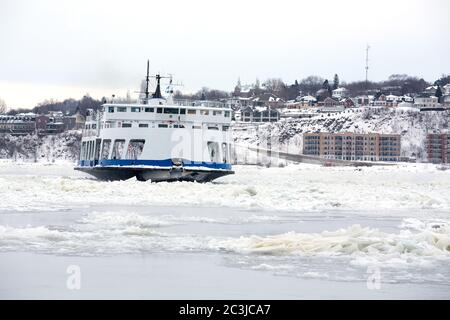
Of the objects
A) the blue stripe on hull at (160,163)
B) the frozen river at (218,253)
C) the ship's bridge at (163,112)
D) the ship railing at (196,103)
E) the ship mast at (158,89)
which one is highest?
the ship mast at (158,89)

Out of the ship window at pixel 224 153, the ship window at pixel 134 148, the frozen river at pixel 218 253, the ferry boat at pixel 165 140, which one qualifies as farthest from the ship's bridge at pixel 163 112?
the frozen river at pixel 218 253

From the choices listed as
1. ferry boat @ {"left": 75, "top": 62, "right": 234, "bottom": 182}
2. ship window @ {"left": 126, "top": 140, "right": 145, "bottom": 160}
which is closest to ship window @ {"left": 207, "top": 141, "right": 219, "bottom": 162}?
ferry boat @ {"left": 75, "top": 62, "right": 234, "bottom": 182}

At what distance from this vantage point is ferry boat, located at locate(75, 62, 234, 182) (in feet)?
178

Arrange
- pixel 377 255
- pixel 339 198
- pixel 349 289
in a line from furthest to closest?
pixel 339 198 → pixel 377 255 → pixel 349 289

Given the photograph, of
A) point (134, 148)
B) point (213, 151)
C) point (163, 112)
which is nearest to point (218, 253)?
point (163, 112)

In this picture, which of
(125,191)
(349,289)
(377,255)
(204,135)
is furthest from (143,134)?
(349,289)

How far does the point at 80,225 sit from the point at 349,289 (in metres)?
11.0

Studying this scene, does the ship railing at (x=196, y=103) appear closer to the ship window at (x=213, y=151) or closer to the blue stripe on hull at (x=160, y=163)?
the ship window at (x=213, y=151)

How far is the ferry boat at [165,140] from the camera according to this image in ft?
178

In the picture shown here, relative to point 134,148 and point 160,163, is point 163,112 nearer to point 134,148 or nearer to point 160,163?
point 134,148

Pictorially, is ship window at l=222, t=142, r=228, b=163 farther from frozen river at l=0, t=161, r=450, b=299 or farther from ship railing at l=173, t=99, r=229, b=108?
frozen river at l=0, t=161, r=450, b=299

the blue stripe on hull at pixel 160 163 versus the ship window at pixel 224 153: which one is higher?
the ship window at pixel 224 153

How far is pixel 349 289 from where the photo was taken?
533 inches
